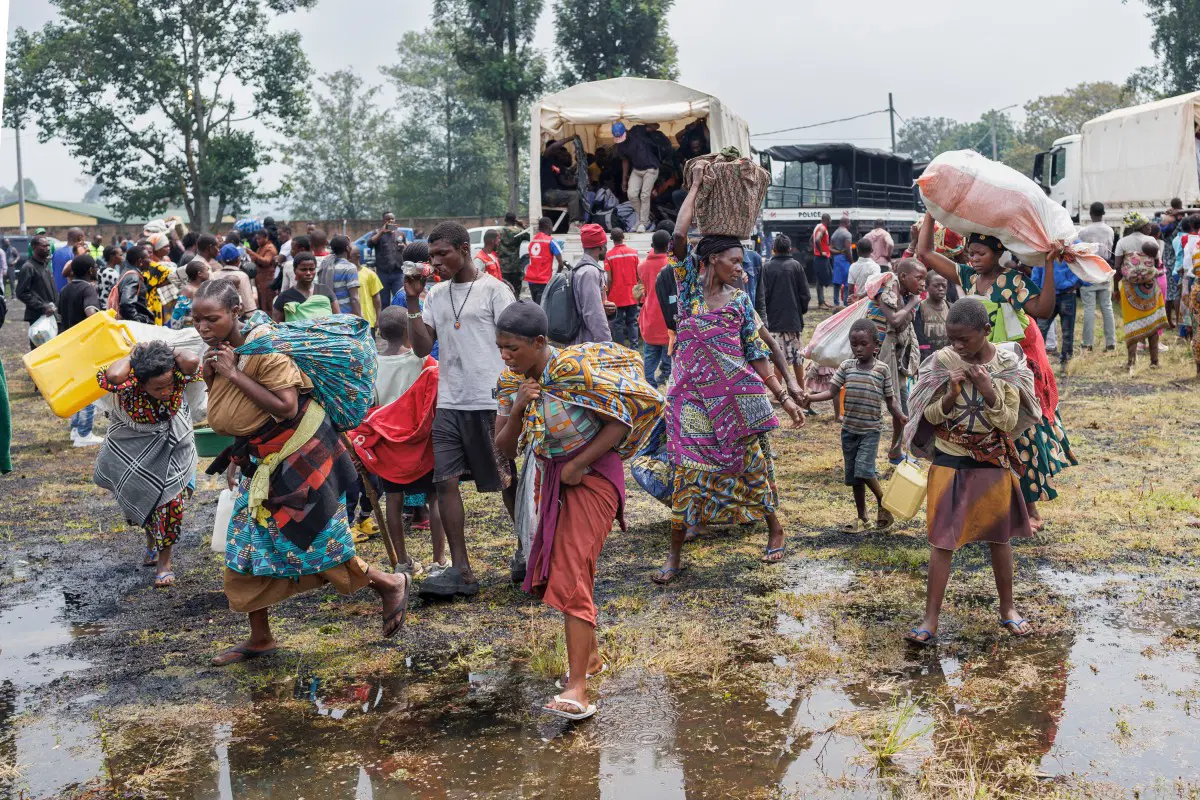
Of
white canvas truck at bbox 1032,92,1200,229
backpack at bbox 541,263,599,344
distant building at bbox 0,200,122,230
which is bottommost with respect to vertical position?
backpack at bbox 541,263,599,344

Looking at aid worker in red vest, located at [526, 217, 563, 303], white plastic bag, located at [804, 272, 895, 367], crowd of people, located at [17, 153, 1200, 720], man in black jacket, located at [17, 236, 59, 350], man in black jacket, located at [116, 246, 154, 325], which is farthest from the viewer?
aid worker in red vest, located at [526, 217, 563, 303]

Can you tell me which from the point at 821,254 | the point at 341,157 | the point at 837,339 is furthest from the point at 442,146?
the point at 837,339

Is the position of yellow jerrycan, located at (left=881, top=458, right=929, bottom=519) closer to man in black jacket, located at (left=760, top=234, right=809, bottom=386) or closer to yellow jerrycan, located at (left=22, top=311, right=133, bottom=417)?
yellow jerrycan, located at (left=22, top=311, right=133, bottom=417)

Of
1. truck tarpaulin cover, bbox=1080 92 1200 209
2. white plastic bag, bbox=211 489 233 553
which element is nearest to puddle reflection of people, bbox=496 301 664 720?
white plastic bag, bbox=211 489 233 553

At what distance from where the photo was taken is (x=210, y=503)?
8344mm

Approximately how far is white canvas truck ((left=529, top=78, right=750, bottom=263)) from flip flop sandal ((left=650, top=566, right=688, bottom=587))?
9567mm

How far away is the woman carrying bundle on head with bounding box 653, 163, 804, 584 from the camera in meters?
5.91

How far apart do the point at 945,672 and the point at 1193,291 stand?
948 centimetres

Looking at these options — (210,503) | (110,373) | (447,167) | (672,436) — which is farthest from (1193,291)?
(447,167)

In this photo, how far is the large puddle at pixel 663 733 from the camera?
149 inches

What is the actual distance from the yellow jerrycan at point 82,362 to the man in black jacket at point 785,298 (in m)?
6.42

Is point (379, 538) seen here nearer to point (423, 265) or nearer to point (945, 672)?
point (423, 265)

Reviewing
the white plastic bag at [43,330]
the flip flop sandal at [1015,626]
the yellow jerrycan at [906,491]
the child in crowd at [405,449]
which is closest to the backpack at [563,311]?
the child in crowd at [405,449]

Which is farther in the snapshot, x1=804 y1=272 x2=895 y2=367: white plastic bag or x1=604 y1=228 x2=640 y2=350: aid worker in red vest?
x1=604 y1=228 x2=640 y2=350: aid worker in red vest
